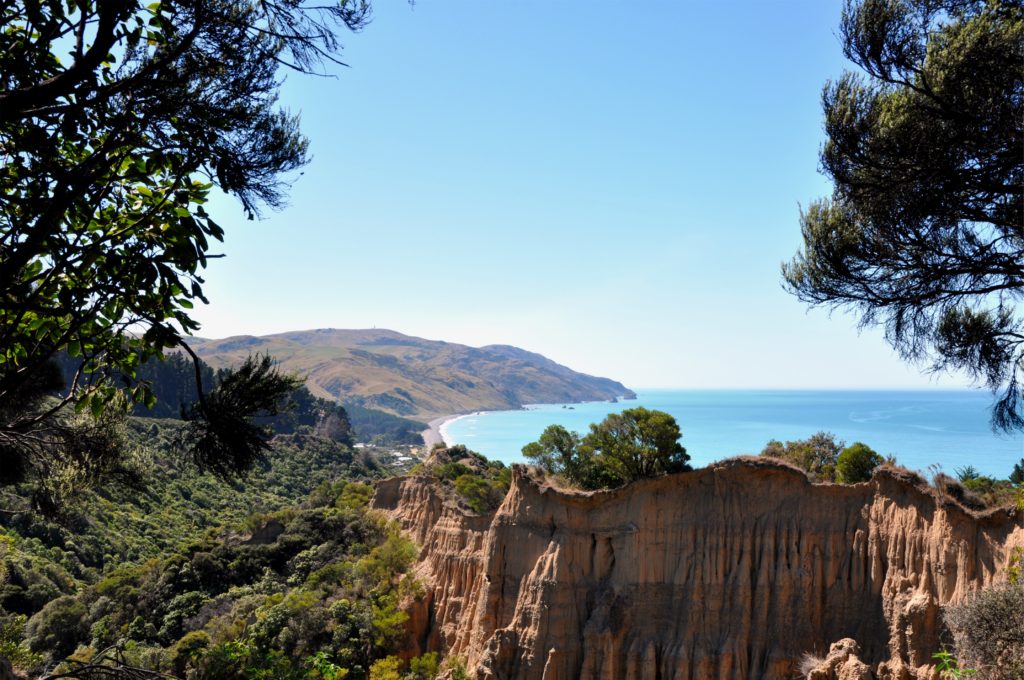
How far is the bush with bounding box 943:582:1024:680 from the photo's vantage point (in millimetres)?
10422

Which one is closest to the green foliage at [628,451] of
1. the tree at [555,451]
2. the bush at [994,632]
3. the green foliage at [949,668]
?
the tree at [555,451]

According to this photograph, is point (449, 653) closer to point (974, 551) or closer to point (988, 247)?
point (974, 551)

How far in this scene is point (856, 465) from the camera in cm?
2367

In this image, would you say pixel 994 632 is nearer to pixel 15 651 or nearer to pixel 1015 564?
pixel 1015 564

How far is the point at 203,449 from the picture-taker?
18.8 ft

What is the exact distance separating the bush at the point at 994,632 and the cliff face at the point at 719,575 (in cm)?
304

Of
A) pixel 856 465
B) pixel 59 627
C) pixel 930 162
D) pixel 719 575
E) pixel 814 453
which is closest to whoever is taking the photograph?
pixel 930 162

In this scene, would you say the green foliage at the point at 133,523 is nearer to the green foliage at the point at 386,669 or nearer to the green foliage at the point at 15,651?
the green foliage at the point at 15,651

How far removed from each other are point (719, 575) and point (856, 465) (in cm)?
810

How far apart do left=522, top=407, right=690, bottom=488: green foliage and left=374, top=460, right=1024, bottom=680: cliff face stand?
1950 mm

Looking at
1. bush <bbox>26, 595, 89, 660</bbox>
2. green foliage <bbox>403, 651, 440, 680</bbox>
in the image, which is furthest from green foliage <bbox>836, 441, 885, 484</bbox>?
bush <bbox>26, 595, 89, 660</bbox>

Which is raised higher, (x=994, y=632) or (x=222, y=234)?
(x=222, y=234)

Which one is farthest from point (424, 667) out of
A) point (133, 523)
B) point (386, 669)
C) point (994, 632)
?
point (133, 523)

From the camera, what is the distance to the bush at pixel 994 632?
10.4m
